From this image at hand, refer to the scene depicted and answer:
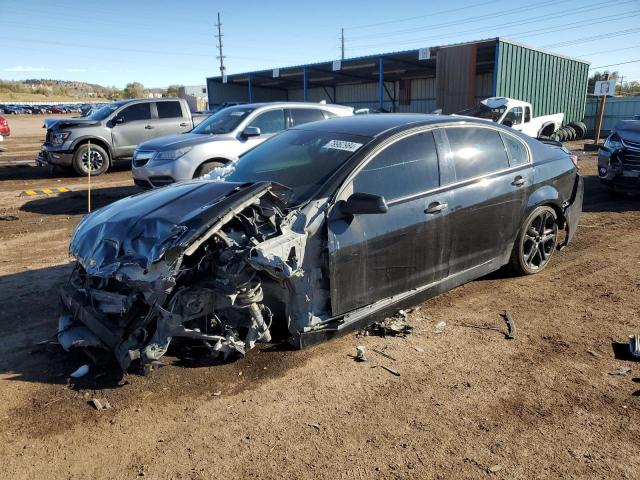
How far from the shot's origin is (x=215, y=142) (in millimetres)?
8609

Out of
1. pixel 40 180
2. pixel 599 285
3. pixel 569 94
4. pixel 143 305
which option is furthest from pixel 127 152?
pixel 569 94

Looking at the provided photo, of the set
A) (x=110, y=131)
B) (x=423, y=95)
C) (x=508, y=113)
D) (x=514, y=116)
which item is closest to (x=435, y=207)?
(x=110, y=131)

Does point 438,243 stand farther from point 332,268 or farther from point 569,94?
point 569,94

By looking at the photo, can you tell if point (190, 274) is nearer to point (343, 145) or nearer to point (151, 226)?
point (151, 226)

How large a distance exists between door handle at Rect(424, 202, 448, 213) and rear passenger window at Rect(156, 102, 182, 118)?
11448 millimetres

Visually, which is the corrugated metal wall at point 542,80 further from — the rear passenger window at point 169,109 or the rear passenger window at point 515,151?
the rear passenger window at point 515,151

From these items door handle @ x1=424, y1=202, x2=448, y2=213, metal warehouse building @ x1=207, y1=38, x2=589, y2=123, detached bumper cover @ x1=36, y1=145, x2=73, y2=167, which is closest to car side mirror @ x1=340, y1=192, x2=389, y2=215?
door handle @ x1=424, y1=202, x2=448, y2=213

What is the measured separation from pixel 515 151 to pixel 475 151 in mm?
665

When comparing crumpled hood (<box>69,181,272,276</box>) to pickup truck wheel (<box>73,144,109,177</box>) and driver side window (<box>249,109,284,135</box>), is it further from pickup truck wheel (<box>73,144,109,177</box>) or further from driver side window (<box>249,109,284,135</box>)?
pickup truck wheel (<box>73,144,109,177</box>)

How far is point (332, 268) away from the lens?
3498 millimetres

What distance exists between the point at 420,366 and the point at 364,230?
3.54 ft

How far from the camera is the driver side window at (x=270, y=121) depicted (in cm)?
928

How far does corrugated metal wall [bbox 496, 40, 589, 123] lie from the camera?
2078 cm

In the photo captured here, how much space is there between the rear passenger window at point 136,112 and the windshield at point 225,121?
459cm
